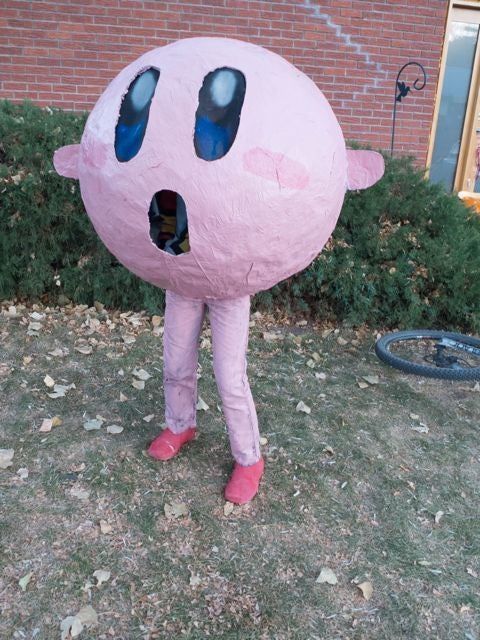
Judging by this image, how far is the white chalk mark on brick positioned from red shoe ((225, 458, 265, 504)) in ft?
18.6

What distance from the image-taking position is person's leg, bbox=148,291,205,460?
8.32ft

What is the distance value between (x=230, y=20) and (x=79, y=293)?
3.89 meters

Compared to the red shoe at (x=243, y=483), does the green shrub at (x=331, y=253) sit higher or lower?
higher

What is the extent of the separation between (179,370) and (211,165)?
1.16 m

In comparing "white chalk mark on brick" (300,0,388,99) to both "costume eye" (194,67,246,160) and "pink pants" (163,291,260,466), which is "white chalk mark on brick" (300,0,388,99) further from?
"costume eye" (194,67,246,160)

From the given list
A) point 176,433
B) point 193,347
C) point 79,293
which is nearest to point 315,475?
point 176,433

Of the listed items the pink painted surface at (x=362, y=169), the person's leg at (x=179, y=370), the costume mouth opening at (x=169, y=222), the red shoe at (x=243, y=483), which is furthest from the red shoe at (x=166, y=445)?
the pink painted surface at (x=362, y=169)

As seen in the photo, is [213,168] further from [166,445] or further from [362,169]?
[166,445]

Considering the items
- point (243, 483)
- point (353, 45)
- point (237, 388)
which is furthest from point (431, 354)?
point (353, 45)

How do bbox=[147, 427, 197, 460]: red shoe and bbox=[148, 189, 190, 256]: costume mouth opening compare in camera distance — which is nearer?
bbox=[148, 189, 190, 256]: costume mouth opening

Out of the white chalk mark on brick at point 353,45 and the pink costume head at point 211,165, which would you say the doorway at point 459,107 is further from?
the pink costume head at point 211,165

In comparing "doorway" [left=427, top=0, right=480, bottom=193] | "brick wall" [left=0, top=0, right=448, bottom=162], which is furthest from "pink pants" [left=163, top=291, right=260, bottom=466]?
"doorway" [left=427, top=0, right=480, bottom=193]

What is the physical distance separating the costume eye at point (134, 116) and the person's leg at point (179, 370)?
74cm

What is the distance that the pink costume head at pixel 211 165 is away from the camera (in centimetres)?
184
